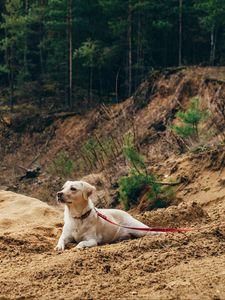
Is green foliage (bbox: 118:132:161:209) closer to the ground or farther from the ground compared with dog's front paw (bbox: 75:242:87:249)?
closer to the ground

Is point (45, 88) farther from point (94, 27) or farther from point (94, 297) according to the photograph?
point (94, 297)

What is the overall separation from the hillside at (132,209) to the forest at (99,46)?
4.71m

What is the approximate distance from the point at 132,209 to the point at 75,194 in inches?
275

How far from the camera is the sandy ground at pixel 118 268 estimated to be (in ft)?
19.0

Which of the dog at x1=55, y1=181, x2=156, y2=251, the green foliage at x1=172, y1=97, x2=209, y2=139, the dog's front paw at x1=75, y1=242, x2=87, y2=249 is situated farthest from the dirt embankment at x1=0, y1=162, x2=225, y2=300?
the green foliage at x1=172, y1=97, x2=209, y2=139

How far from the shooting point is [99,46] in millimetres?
39875

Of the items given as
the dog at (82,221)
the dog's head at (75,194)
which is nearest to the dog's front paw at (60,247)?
the dog at (82,221)

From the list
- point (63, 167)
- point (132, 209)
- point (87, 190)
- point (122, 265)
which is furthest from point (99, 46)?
point (122, 265)

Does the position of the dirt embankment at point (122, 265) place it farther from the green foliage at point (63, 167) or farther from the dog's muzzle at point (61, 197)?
the green foliage at point (63, 167)

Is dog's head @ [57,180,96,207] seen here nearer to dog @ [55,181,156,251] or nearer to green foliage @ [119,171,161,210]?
dog @ [55,181,156,251]

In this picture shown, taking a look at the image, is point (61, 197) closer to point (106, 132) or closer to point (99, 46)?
point (106, 132)

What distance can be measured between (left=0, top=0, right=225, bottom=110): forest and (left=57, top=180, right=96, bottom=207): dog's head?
28692 millimetres

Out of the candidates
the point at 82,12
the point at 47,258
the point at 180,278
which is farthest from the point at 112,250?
the point at 82,12

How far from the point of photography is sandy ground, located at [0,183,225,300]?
579 cm
